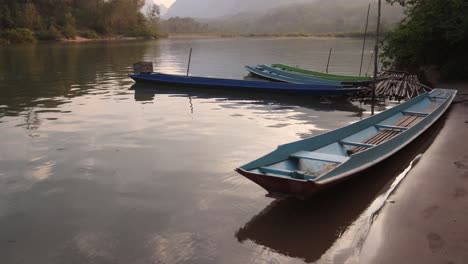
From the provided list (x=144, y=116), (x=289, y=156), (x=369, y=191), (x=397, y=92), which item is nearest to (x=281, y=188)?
(x=289, y=156)

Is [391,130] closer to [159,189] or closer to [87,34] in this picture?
[159,189]

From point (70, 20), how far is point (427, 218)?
88.5 meters

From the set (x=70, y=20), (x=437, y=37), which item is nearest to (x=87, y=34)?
(x=70, y=20)

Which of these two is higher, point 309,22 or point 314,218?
point 309,22

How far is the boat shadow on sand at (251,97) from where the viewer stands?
16.4 metres

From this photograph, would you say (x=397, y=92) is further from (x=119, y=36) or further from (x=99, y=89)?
(x=119, y=36)

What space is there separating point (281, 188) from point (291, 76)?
16657mm

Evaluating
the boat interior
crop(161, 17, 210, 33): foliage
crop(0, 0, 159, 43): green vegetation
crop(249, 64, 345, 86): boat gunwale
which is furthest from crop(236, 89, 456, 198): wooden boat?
crop(161, 17, 210, 33): foliage

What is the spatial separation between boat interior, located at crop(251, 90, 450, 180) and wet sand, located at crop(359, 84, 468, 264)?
42.6 inches

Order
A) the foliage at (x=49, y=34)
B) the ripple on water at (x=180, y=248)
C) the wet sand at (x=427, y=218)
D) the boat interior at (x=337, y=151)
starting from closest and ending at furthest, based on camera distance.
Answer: the wet sand at (x=427, y=218) → the ripple on water at (x=180, y=248) → the boat interior at (x=337, y=151) → the foliage at (x=49, y=34)

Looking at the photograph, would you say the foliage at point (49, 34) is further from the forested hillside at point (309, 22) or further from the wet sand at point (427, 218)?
the forested hillside at point (309, 22)

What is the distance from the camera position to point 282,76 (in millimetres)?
22672

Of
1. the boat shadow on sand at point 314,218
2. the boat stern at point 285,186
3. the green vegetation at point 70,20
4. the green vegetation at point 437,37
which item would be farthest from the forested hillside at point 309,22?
the boat stern at point 285,186

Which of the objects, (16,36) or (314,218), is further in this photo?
(16,36)
